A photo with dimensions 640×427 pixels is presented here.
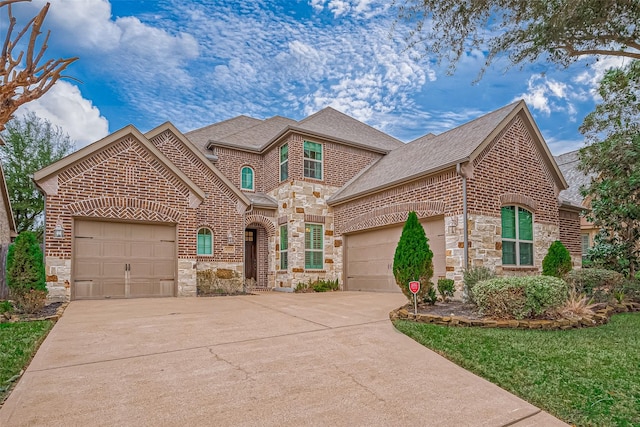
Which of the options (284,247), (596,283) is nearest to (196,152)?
(284,247)

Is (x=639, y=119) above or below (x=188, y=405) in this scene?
above

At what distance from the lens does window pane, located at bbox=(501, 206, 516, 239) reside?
1223 centimetres

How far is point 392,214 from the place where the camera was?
1344cm

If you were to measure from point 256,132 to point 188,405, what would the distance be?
1754 cm

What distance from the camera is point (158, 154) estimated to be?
40.2 feet

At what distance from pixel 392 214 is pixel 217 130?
36.3ft

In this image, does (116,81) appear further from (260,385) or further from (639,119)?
(639,119)

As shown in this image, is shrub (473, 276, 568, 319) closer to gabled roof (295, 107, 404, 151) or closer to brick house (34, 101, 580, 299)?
brick house (34, 101, 580, 299)

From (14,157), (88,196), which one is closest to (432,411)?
(88,196)

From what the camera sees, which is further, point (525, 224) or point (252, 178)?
point (252, 178)

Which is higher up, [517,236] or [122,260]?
[517,236]

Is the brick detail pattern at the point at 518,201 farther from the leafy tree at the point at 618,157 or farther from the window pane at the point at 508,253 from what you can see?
the leafy tree at the point at 618,157

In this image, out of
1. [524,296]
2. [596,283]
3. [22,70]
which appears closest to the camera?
[22,70]

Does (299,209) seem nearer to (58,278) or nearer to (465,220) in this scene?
(465,220)
